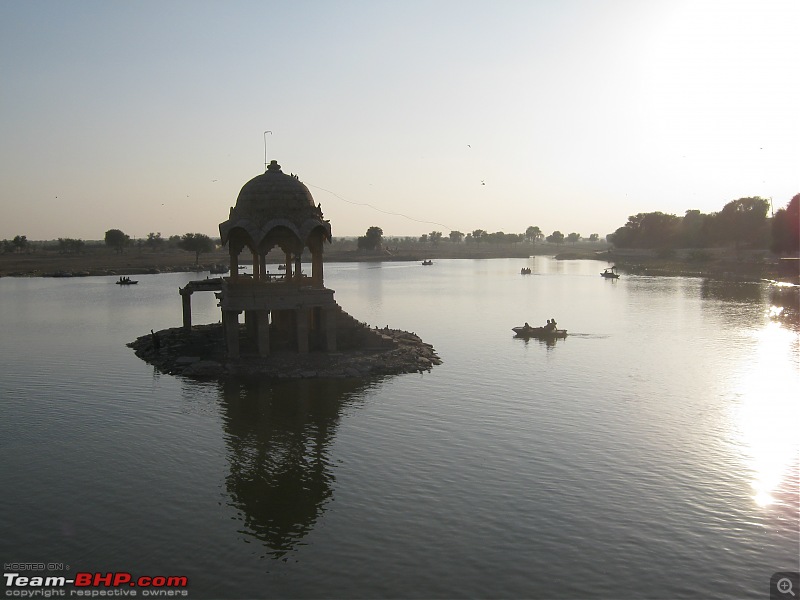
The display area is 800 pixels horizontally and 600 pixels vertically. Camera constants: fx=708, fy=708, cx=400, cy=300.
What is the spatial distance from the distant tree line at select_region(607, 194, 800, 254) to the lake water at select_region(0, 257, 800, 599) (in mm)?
69009

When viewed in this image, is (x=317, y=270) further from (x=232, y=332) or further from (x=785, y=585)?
(x=785, y=585)

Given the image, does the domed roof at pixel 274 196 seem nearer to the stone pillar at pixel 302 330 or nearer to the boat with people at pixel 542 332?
the stone pillar at pixel 302 330

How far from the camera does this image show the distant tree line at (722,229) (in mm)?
106250

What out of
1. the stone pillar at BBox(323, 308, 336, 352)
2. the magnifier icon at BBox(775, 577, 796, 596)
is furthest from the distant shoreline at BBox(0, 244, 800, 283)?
the magnifier icon at BBox(775, 577, 796, 596)

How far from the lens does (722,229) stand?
136625mm

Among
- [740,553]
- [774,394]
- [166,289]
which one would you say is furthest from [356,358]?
[166,289]

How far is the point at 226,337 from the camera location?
39.7 metres

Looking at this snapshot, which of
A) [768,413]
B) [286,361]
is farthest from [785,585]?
[286,361]

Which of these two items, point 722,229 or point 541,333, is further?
point 722,229

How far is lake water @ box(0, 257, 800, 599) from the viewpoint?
675 inches

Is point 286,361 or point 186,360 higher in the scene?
point 286,361

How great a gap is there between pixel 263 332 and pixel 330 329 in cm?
367

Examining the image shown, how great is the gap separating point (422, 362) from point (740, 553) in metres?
23.8

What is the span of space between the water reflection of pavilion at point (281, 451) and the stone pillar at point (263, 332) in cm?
326
